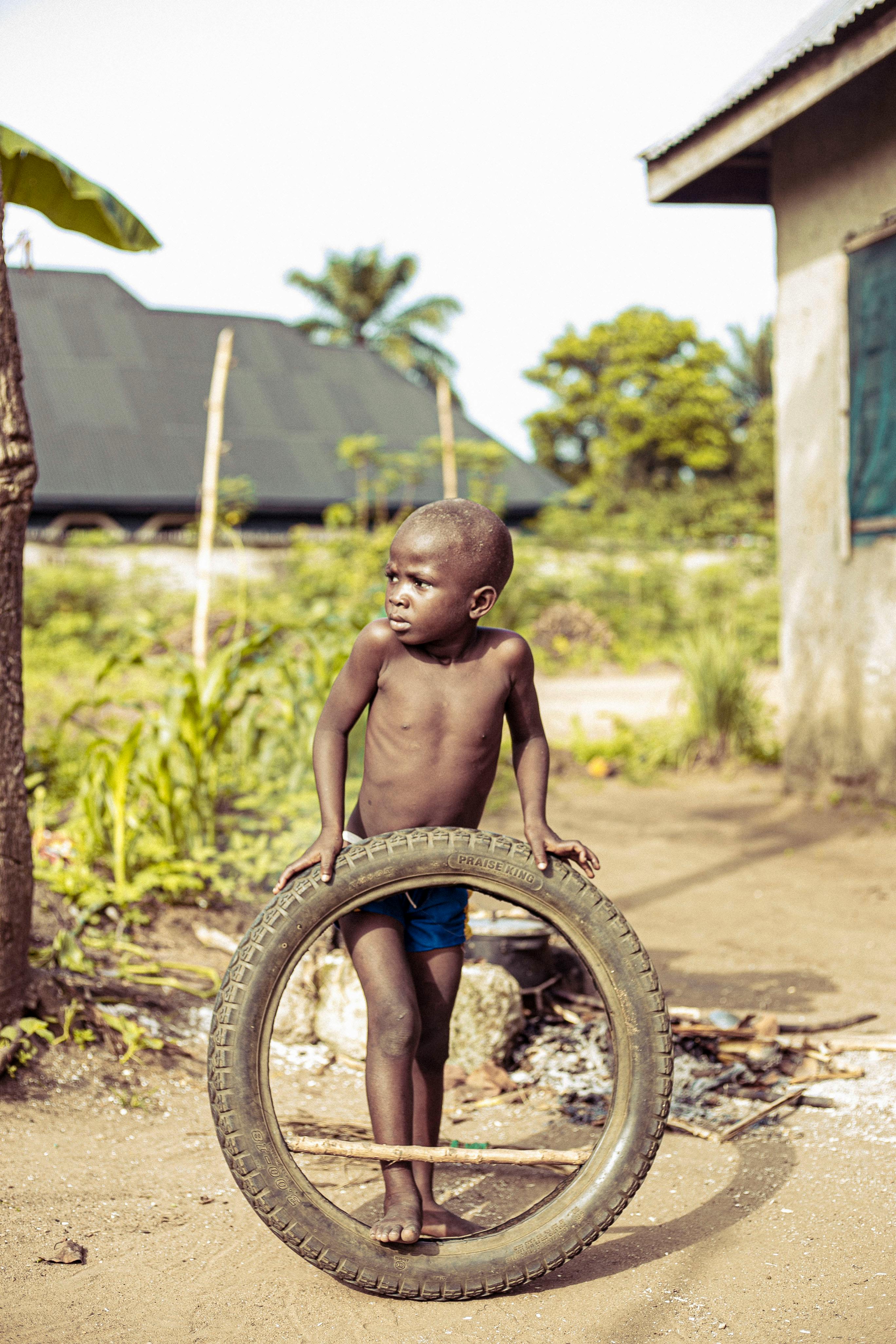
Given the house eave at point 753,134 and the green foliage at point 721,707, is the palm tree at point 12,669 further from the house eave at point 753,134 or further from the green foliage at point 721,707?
the green foliage at point 721,707

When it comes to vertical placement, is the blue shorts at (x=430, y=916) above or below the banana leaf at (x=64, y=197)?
below

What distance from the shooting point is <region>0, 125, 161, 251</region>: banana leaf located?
427cm

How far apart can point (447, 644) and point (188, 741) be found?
260cm

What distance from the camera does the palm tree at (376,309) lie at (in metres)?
38.4

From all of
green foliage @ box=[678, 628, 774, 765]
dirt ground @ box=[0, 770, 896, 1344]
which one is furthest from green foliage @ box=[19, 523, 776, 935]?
dirt ground @ box=[0, 770, 896, 1344]

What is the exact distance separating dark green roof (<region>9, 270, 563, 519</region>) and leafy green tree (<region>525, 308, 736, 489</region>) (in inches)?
656

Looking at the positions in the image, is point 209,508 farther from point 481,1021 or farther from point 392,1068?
point 392,1068

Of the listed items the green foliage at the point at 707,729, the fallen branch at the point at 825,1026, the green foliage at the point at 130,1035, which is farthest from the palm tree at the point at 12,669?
the green foliage at the point at 707,729

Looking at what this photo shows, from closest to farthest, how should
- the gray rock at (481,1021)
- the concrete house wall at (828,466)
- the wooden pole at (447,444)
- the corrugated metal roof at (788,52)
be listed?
the gray rock at (481,1021)
the corrugated metal roof at (788,52)
the concrete house wall at (828,466)
the wooden pole at (447,444)

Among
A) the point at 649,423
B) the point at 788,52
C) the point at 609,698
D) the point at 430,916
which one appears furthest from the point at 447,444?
the point at 649,423

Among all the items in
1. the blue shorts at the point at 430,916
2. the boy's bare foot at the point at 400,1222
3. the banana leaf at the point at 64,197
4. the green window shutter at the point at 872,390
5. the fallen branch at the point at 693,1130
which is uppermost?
the banana leaf at the point at 64,197

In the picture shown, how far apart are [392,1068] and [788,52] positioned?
227 inches

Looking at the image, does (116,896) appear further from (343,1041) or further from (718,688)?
(718,688)

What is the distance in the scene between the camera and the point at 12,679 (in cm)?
315
